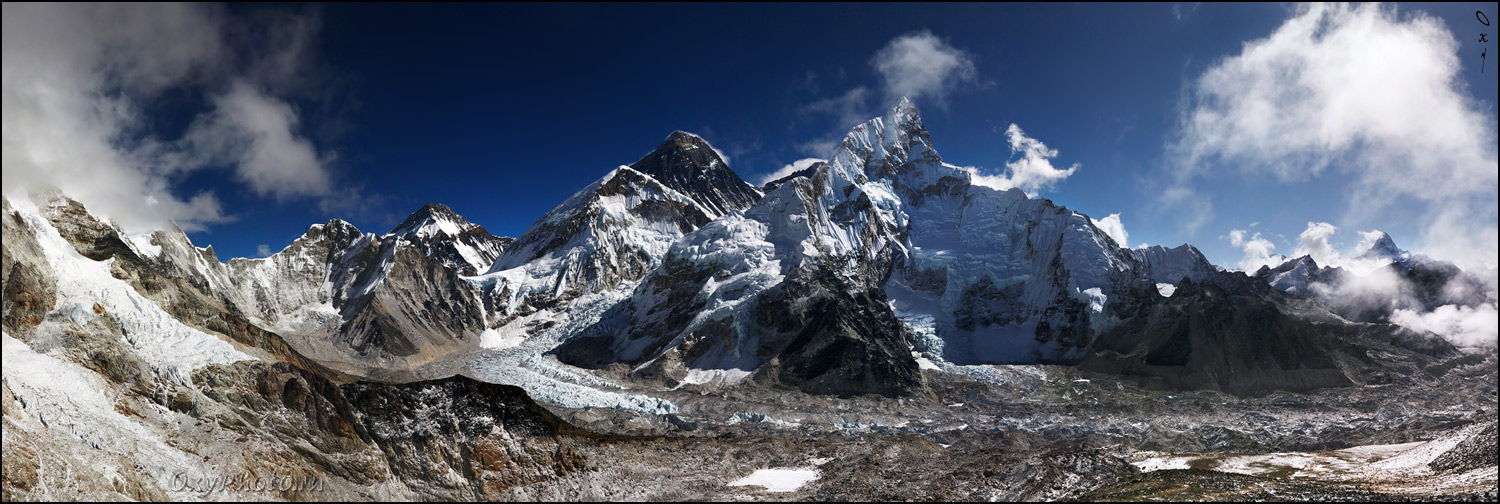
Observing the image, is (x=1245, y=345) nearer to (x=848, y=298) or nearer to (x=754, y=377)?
(x=848, y=298)

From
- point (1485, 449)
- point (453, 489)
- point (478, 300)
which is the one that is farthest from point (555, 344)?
point (1485, 449)

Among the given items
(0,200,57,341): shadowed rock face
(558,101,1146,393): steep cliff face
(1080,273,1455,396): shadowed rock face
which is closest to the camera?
(0,200,57,341): shadowed rock face

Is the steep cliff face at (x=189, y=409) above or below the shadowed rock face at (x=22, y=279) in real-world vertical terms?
below

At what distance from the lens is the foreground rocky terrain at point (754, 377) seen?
107 feet

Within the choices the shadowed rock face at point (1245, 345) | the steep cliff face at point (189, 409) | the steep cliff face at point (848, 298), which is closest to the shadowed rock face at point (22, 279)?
the steep cliff face at point (189, 409)

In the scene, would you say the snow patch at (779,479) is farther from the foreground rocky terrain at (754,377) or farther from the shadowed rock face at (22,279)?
the shadowed rock face at (22,279)

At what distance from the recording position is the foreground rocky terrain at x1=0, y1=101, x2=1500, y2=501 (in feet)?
107

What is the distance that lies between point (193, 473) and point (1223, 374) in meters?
146

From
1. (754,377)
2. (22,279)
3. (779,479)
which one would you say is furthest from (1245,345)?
(22,279)

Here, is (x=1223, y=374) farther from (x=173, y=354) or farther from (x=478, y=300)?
(x=478, y=300)

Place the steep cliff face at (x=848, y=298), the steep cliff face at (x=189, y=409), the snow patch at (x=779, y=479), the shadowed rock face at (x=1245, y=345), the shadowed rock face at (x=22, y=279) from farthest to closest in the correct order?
the steep cliff face at (x=848, y=298) < the shadowed rock face at (x=1245, y=345) < the snow patch at (x=779, y=479) < the shadowed rock face at (x=22, y=279) < the steep cliff face at (x=189, y=409)

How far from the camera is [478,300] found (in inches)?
7598

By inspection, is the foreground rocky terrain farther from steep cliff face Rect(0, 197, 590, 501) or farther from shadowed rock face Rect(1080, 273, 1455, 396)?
Result: shadowed rock face Rect(1080, 273, 1455, 396)

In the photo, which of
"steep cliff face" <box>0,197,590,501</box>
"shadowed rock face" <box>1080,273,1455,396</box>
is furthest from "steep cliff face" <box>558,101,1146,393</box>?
"steep cliff face" <box>0,197,590,501</box>
